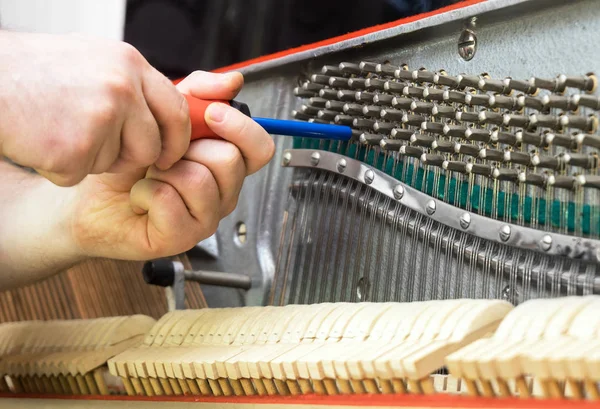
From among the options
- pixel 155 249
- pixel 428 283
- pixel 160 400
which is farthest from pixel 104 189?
pixel 428 283

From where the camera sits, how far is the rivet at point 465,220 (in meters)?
1.51

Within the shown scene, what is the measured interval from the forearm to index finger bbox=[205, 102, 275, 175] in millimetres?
531

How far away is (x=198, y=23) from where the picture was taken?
237 centimetres

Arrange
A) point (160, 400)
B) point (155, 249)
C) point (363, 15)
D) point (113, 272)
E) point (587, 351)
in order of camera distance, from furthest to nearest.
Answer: point (113, 272)
point (363, 15)
point (155, 249)
point (160, 400)
point (587, 351)

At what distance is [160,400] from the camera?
4.96ft

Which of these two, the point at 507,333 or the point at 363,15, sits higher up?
the point at 363,15

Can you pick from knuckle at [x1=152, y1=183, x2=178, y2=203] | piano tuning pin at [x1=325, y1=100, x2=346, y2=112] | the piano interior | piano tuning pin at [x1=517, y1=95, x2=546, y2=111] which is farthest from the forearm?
piano tuning pin at [x1=517, y1=95, x2=546, y2=111]

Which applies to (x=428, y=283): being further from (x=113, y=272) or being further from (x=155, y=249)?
(x=113, y=272)

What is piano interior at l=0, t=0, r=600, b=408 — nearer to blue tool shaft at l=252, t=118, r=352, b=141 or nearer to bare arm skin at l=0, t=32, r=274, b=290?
blue tool shaft at l=252, t=118, r=352, b=141

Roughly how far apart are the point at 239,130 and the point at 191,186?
0.42 feet

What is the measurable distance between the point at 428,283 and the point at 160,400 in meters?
0.55

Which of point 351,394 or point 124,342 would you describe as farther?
point 124,342

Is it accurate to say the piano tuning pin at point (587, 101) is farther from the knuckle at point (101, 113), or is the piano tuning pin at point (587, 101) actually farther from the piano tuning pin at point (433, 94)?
the knuckle at point (101, 113)

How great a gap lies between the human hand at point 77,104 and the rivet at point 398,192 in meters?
0.55
